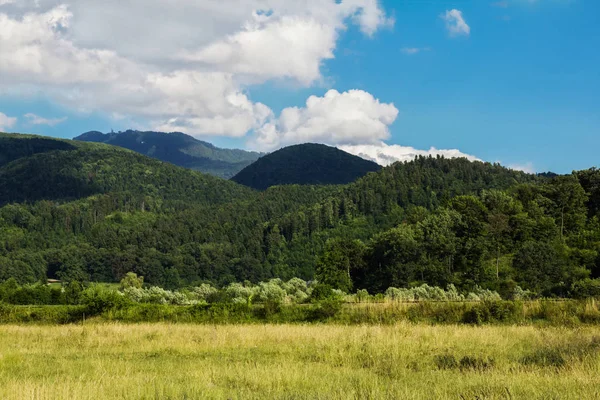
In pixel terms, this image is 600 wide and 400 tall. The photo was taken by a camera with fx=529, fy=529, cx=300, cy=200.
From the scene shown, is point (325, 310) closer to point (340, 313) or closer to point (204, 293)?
point (340, 313)

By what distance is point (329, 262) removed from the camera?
287ft

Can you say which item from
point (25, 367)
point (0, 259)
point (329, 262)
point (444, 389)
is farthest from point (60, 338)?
point (0, 259)

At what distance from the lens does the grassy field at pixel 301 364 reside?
1045 centimetres

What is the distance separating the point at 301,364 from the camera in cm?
1437

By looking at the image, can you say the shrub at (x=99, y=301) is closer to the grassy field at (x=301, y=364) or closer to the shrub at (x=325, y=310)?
the grassy field at (x=301, y=364)

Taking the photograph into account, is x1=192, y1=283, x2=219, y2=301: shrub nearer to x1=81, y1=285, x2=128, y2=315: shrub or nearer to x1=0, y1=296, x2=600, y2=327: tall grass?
x1=81, y1=285, x2=128, y2=315: shrub

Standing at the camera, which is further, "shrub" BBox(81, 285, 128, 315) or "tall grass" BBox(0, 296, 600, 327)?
"shrub" BBox(81, 285, 128, 315)

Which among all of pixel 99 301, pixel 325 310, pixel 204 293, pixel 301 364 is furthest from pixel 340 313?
pixel 204 293

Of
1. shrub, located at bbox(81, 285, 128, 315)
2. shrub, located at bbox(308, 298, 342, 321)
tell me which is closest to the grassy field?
shrub, located at bbox(308, 298, 342, 321)

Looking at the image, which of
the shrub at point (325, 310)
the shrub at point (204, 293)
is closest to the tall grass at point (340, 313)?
the shrub at point (325, 310)

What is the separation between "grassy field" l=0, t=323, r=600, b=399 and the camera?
10453 mm

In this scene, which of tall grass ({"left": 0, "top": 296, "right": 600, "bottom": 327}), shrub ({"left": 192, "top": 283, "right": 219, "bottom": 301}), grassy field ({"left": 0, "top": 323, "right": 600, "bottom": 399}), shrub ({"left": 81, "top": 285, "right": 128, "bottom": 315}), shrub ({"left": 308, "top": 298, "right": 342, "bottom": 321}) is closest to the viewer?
grassy field ({"left": 0, "top": 323, "right": 600, "bottom": 399})

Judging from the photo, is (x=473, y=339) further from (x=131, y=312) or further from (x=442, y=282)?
(x=442, y=282)

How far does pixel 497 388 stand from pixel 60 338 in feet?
60.1
